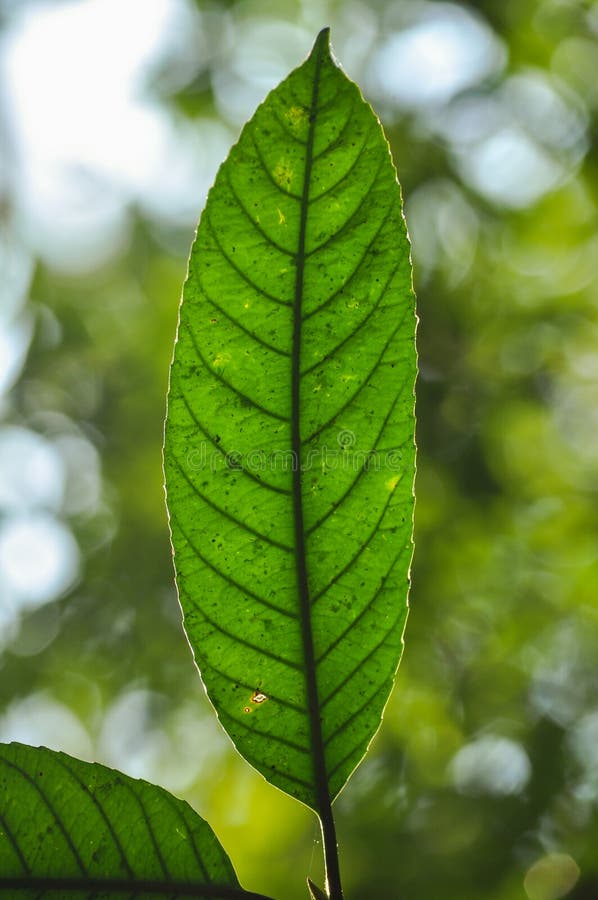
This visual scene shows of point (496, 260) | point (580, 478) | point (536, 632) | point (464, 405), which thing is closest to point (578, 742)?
point (536, 632)

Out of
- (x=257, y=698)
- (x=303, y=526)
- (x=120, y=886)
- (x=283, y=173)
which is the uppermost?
(x=283, y=173)

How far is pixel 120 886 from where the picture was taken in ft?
2.35

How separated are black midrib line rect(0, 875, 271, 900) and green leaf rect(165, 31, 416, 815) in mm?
104

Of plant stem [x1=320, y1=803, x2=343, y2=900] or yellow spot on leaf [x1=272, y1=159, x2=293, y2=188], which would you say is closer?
plant stem [x1=320, y1=803, x2=343, y2=900]

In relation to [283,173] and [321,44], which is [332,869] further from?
[321,44]

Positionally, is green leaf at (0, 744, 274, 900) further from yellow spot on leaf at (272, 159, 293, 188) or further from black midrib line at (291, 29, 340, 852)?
yellow spot on leaf at (272, 159, 293, 188)

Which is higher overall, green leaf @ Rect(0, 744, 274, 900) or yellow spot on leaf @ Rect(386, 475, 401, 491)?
yellow spot on leaf @ Rect(386, 475, 401, 491)

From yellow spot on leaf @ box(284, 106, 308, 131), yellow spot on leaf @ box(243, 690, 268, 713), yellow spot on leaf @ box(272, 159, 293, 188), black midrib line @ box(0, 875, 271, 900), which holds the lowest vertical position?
black midrib line @ box(0, 875, 271, 900)

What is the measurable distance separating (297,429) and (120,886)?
43 centimetres

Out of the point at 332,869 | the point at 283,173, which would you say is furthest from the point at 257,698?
the point at 283,173

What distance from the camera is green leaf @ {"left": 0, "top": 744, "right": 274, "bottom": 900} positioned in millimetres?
717
